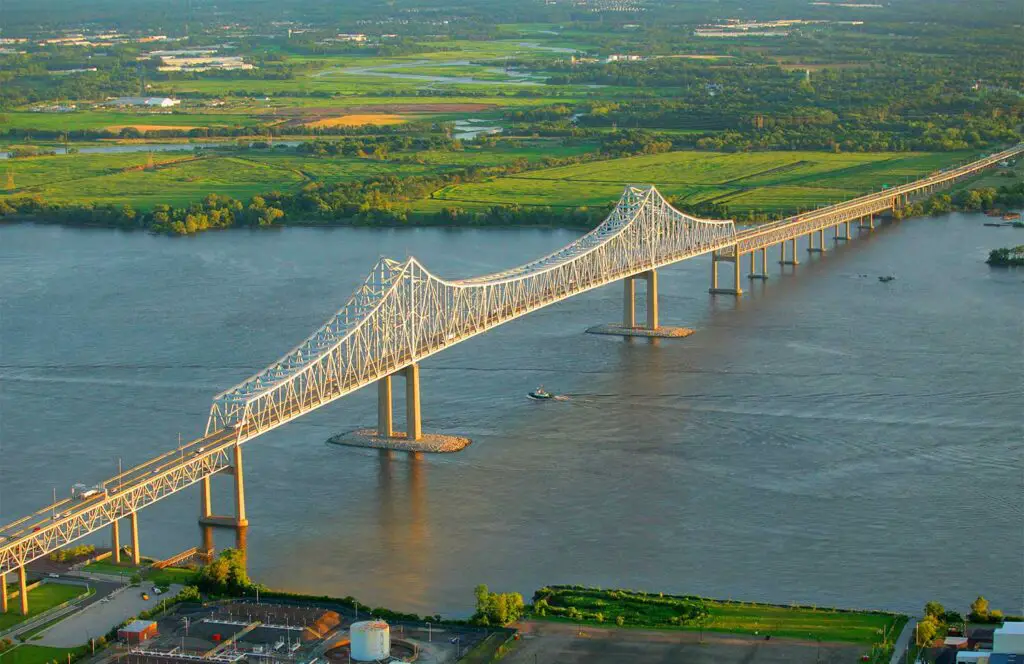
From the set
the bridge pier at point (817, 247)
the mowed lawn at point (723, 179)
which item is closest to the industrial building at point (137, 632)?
the bridge pier at point (817, 247)

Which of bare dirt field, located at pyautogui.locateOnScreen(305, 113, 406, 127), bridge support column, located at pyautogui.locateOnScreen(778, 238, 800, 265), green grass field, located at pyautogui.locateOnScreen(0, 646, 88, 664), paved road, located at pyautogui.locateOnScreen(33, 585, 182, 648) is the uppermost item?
bare dirt field, located at pyautogui.locateOnScreen(305, 113, 406, 127)

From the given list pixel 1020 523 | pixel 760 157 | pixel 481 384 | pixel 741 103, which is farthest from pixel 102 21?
pixel 1020 523

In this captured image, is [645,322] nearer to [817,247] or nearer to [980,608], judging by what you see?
[817,247]

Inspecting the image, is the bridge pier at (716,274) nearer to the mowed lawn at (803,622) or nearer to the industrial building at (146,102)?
the mowed lawn at (803,622)

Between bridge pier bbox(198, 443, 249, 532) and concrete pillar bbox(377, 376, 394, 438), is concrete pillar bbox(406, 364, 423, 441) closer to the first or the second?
concrete pillar bbox(377, 376, 394, 438)

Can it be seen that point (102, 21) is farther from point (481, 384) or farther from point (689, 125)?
point (481, 384)

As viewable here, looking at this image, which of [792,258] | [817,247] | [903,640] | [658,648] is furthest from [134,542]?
[817,247]

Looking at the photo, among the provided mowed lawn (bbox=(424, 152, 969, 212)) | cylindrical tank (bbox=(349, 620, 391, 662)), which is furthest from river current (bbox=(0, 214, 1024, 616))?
mowed lawn (bbox=(424, 152, 969, 212))
